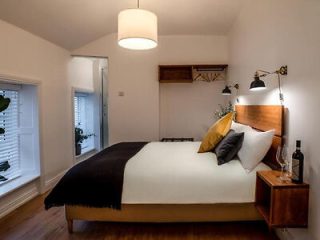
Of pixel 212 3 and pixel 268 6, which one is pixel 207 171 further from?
pixel 212 3

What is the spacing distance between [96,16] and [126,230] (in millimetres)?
2964

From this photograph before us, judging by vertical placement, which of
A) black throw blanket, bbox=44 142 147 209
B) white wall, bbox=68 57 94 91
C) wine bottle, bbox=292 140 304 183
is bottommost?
black throw blanket, bbox=44 142 147 209

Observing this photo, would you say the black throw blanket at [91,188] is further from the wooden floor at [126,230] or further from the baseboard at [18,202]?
the baseboard at [18,202]

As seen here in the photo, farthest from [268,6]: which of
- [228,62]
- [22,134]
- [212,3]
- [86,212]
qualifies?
[22,134]

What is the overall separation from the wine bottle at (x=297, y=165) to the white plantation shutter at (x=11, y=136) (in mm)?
3339

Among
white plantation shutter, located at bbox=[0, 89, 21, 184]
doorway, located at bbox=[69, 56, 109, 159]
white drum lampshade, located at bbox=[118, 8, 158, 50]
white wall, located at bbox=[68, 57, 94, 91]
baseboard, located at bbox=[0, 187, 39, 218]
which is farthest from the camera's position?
doorway, located at bbox=[69, 56, 109, 159]

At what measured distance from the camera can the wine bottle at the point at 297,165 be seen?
1.79 m

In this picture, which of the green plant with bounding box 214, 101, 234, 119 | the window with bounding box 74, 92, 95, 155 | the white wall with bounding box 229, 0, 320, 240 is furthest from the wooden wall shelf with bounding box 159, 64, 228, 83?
the window with bounding box 74, 92, 95, 155

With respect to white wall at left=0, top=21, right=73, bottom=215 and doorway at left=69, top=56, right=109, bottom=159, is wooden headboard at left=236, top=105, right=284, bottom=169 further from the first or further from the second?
doorway at left=69, top=56, right=109, bottom=159

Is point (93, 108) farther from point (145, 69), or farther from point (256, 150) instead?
point (256, 150)

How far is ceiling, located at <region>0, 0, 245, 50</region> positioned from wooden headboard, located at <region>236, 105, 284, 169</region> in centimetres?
162

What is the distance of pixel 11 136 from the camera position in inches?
131

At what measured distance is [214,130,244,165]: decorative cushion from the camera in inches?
98.0

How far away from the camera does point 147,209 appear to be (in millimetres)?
2332
